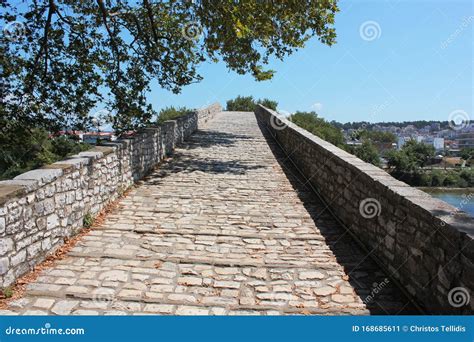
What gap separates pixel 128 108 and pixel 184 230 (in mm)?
6333

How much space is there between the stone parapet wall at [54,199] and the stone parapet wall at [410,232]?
163 inches

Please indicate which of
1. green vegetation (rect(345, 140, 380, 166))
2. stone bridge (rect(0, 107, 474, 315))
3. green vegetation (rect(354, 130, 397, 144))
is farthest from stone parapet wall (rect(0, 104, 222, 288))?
green vegetation (rect(354, 130, 397, 144))

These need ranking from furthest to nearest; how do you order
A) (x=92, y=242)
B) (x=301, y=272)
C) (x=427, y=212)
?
(x=92, y=242) → (x=301, y=272) → (x=427, y=212)

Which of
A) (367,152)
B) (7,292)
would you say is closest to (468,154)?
(367,152)

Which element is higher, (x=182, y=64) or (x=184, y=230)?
(x=182, y=64)

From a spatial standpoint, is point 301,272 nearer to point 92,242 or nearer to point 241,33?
point 92,242

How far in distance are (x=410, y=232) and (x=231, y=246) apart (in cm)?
235

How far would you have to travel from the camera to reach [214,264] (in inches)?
175

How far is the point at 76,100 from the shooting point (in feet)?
34.7

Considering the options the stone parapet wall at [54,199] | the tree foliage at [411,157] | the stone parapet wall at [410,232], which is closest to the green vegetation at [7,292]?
the stone parapet wall at [54,199]

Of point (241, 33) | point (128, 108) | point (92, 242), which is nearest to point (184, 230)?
point (92, 242)

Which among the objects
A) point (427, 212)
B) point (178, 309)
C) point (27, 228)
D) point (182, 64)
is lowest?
point (178, 309)

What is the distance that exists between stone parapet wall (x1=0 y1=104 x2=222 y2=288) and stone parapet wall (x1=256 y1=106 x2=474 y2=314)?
4.13m

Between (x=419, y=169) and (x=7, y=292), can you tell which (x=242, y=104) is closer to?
(x=419, y=169)
